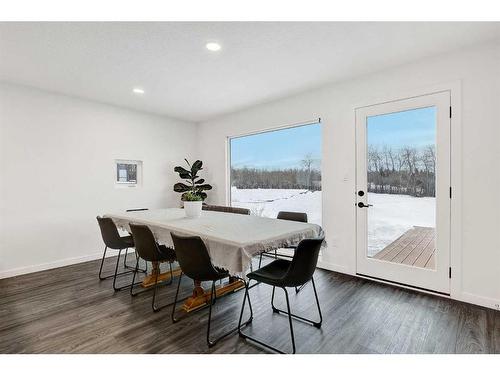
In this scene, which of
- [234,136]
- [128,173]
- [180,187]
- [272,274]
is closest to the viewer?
[272,274]

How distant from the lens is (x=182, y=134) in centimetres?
549

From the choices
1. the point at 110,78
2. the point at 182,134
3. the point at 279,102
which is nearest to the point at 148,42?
the point at 110,78

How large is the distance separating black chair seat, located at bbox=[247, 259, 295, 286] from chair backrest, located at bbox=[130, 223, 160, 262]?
1.05 metres

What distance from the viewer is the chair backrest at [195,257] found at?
1.98 m

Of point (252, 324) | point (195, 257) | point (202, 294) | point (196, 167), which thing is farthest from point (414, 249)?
point (196, 167)

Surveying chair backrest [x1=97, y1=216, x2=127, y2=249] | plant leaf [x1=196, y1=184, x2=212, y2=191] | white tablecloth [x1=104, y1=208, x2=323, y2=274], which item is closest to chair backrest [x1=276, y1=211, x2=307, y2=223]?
white tablecloth [x1=104, y1=208, x2=323, y2=274]

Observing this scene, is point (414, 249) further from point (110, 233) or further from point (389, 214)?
point (110, 233)

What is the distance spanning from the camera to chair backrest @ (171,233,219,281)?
1982 mm

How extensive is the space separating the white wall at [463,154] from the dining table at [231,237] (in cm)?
118

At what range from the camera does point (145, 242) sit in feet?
8.54

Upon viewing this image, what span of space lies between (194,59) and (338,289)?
118 inches

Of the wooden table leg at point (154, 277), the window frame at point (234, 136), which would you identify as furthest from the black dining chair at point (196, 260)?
the window frame at point (234, 136)

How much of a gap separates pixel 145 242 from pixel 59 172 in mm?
2298

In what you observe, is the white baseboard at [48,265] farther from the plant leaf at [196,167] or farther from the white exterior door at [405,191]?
the white exterior door at [405,191]
